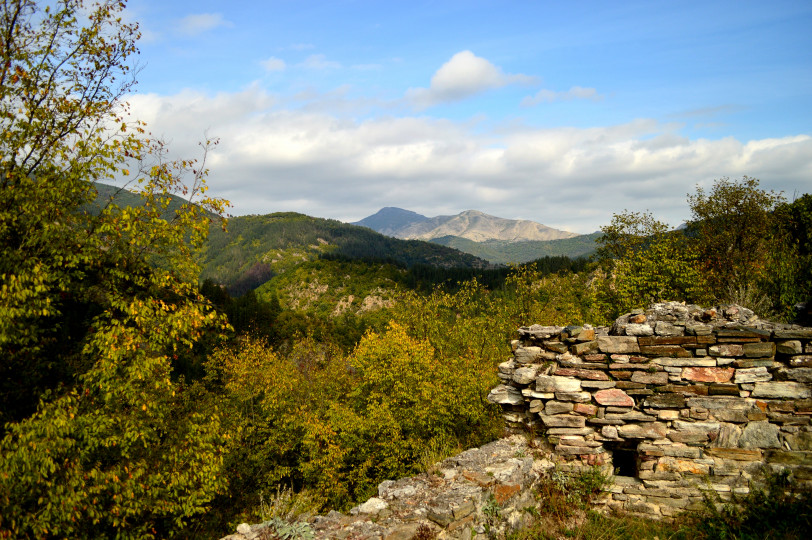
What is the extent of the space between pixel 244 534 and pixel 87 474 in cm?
472

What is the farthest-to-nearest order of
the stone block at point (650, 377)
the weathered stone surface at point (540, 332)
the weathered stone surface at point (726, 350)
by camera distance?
1. the weathered stone surface at point (540, 332)
2. the stone block at point (650, 377)
3. the weathered stone surface at point (726, 350)

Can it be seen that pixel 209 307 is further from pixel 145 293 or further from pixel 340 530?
pixel 340 530

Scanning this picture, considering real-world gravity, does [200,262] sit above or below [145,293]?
above

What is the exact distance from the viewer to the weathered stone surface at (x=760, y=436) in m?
6.70

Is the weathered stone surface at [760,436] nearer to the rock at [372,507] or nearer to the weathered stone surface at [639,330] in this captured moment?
the weathered stone surface at [639,330]

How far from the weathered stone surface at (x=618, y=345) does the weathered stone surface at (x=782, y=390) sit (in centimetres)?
192

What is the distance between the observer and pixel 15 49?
27.7ft

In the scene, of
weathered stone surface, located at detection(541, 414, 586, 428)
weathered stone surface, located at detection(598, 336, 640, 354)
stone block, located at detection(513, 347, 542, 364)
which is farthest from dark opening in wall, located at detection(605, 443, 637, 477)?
stone block, located at detection(513, 347, 542, 364)

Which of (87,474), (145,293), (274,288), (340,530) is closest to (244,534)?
(340,530)

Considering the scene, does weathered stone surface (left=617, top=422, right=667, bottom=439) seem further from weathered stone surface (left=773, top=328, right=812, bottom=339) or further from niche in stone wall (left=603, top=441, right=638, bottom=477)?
weathered stone surface (left=773, top=328, right=812, bottom=339)

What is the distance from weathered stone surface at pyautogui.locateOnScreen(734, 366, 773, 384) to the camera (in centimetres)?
685

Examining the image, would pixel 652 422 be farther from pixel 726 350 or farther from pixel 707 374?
pixel 726 350

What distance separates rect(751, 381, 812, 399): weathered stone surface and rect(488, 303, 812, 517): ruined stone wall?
0.05 feet

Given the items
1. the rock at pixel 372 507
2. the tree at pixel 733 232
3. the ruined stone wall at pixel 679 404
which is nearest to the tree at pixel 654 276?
the tree at pixel 733 232
